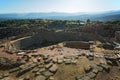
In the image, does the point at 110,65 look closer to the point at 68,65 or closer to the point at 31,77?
the point at 68,65

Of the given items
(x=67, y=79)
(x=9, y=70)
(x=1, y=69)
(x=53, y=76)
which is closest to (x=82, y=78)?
(x=67, y=79)

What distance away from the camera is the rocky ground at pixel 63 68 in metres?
10.9

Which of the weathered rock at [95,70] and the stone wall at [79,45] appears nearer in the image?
the weathered rock at [95,70]

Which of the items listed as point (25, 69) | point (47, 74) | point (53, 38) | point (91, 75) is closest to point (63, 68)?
point (47, 74)

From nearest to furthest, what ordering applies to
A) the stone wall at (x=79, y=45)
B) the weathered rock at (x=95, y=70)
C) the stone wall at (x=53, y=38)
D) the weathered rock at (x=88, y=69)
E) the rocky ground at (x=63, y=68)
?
1. the rocky ground at (x=63, y=68)
2. the weathered rock at (x=95, y=70)
3. the weathered rock at (x=88, y=69)
4. the stone wall at (x=79, y=45)
5. the stone wall at (x=53, y=38)

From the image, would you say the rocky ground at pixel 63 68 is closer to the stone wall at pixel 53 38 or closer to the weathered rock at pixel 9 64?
the weathered rock at pixel 9 64

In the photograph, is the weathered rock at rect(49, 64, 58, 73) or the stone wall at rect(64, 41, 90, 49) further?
the stone wall at rect(64, 41, 90, 49)

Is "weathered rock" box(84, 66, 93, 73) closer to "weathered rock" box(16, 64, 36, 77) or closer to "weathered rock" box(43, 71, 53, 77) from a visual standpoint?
"weathered rock" box(43, 71, 53, 77)

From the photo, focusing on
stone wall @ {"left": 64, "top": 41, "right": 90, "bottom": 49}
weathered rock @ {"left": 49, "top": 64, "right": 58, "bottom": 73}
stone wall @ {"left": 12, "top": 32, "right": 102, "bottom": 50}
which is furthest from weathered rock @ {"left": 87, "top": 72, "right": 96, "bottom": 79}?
stone wall @ {"left": 12, "top": 32, "right": 102, "bottom": 50}

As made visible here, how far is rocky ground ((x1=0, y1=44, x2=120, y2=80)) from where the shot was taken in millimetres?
10898

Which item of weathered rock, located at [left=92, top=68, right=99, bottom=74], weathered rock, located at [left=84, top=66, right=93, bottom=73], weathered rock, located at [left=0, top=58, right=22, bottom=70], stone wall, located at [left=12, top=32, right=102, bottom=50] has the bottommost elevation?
stone wall, located at [left=12, top=32, right=102, bottom=50]

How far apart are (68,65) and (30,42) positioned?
1478 centimetres

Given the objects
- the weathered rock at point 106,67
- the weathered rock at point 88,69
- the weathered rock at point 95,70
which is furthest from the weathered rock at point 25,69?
the weathered rock at point 106,67

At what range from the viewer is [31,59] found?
543 inches
